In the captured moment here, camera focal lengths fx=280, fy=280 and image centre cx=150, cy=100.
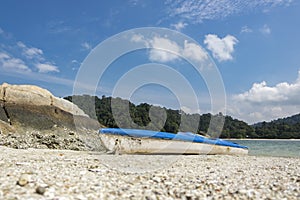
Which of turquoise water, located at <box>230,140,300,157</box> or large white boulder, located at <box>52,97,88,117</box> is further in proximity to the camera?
turquoise water, located at <box>230,140,300,157</box>

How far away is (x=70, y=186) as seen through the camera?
230 inches

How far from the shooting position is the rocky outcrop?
18375 millimetres

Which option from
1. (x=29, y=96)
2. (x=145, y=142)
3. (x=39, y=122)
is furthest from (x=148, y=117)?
(x=145, y=142)

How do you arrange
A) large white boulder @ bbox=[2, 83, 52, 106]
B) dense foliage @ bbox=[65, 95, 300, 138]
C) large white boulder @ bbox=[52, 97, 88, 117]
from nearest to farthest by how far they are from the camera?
large white boulder @ bbox=[2, 83, 52, 106]
dense foliage @ bbox=[65, 95, 300, 138]
large white boulder @ bbox=[52, 97, 88, 117]

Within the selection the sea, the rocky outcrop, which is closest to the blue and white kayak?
the rocky outcrop

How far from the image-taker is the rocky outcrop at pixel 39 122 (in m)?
18.4

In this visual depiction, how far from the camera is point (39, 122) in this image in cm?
2070

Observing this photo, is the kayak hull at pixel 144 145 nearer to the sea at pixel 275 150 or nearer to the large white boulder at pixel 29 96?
the large white boulder at pixel 29 96

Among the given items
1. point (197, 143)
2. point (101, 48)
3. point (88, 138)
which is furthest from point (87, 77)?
point (88, 138)

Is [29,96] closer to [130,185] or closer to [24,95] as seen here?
[24,95]

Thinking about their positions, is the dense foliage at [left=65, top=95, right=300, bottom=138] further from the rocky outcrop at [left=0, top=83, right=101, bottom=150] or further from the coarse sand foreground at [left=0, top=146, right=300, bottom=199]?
the coarse sand foreground at [left=0, top=146, right=300, bottom=199]

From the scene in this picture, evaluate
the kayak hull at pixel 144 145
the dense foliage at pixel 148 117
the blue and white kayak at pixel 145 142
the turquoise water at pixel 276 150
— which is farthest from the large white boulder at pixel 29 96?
the turquoise water at pixel 276 150

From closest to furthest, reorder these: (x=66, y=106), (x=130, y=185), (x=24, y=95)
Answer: (x=130, y=185), (x=24, y=95), (x=66, y=106)

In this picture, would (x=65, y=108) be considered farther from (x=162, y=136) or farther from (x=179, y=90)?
(x=179, y=90)
